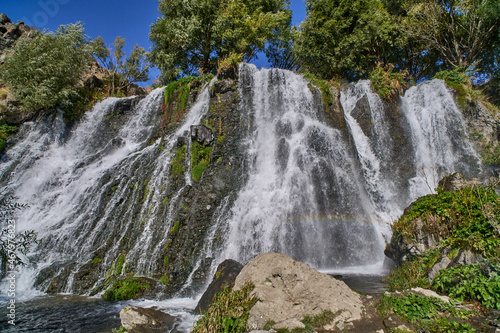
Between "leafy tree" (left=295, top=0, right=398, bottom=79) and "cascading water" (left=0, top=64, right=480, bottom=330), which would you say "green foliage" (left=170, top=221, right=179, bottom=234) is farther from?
"leafy tree" (left=295, top=0, right=398, bottom=79)

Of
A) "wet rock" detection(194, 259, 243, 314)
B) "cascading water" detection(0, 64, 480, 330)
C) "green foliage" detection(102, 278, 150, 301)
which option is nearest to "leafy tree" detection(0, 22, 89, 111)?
"cascading water" detection(0, 64, 480, 330)

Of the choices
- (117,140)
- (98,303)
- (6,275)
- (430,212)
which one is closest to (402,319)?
(430,212)

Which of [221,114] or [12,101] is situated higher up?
[12,101]

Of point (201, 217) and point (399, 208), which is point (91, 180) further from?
point (399, 208)

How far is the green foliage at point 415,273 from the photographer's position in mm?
6547

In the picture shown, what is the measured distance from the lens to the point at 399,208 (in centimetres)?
1455

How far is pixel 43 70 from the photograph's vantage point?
2023cm

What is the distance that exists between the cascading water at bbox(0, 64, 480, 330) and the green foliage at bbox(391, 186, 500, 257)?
3.19 meters

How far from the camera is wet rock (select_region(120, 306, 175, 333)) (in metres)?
5.97

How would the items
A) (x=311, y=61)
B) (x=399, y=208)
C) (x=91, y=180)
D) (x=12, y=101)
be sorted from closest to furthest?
(x=399, y=208), (x=91, y=180), (x=12, y=101), (x=311, y=61)

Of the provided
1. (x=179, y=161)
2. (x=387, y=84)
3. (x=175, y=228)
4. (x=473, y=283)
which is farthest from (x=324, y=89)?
(x=473, y=283)

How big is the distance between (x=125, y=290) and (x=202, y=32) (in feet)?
68.7

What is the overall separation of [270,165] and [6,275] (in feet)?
40.6

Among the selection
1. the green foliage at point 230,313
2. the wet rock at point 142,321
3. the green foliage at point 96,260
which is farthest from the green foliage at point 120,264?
the green foliage at point 230,313
